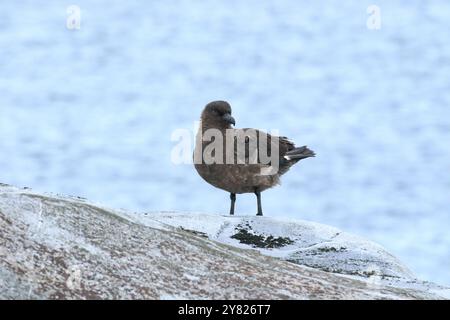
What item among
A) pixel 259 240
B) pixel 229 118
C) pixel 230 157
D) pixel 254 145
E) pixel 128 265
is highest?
pixel 229 118

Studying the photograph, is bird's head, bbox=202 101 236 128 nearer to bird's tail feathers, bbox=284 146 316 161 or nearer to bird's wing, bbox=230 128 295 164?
bird's wing, bbox=230 128 295 164

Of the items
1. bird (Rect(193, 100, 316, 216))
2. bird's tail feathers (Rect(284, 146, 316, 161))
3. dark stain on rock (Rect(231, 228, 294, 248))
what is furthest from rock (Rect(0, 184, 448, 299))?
bird's tail feathers (Rect(284, 146, 316, 161))

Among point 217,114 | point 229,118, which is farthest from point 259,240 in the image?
point 217,114

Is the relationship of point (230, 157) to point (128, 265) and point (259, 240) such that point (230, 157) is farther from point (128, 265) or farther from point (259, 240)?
point (128, 265)

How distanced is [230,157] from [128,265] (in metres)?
6.09

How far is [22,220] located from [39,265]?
1.66 feet

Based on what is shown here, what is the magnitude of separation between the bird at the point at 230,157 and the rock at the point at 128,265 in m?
4.53

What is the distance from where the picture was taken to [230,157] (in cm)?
1112

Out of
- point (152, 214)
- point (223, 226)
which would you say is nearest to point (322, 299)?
point (223, 226)

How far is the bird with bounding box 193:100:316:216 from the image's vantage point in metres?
11.0

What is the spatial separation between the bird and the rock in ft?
14.9

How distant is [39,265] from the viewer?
15.8ft

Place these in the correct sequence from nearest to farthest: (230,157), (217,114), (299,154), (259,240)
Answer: (259,240)
(230,157)
(217,114)
(299,154)

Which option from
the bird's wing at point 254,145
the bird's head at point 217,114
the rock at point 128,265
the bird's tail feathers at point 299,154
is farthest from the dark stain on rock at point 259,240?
the bird's tail feathers at point 299,154
